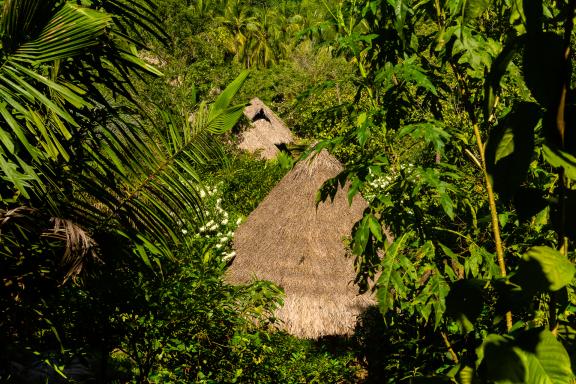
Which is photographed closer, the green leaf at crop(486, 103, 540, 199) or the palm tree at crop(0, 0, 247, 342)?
the green leaf at crop(486, 103, 540, 199)

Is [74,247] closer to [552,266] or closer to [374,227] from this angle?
[374,227]

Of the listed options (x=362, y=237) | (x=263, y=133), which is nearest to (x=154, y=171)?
(x=362, y=237)

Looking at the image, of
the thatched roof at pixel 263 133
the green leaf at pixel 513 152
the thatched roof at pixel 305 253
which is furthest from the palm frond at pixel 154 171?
the thatched roof at pixel 263 133

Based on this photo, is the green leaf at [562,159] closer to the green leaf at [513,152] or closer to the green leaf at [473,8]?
the green leaf at [513,152]

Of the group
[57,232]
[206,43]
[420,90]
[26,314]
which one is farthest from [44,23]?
[206,43]

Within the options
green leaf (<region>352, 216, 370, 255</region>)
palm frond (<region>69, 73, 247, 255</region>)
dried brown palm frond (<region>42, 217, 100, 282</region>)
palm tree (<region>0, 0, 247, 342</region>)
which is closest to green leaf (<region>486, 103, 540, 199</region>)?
green leaf (<region>352, 216, 370, 255</region>)

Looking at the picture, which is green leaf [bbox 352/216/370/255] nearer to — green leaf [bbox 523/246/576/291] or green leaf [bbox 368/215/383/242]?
green leaf [bbox 368/215/383/242]
